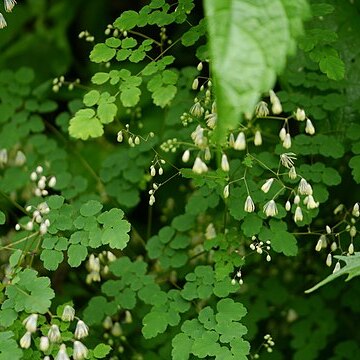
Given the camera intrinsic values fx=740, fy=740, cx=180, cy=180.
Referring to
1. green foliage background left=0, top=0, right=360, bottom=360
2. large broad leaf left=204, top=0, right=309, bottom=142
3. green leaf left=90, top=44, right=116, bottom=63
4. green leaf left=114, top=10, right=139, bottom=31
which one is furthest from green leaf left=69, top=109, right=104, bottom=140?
large broad leaf left=204, top=0, right=309, bottom=142

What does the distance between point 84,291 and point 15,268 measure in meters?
0.91

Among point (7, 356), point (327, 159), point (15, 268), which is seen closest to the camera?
point (7, 356)

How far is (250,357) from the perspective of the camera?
7.32 feet

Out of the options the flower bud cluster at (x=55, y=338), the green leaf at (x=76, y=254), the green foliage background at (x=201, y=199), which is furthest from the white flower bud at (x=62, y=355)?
the green leaf at (x=76, y=254)

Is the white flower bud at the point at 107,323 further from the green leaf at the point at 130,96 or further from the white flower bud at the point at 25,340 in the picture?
the green leaf at the point at 130,96

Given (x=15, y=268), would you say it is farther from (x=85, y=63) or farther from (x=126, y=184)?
(x=85, y=63)

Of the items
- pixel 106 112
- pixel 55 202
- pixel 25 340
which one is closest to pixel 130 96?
pixel 106 112

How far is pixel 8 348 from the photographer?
1.67 metres

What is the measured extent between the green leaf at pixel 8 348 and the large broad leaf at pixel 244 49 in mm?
716

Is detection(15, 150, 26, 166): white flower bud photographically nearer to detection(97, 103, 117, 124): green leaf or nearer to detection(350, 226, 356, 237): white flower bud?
detection(97, 103, 117, 124): green leaf

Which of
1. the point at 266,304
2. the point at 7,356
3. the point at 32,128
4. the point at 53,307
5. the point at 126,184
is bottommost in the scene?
the point at 266,304

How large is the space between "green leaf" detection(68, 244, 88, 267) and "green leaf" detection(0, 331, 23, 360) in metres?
0.23

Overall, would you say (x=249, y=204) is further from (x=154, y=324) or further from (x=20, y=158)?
(x=20, y=158)

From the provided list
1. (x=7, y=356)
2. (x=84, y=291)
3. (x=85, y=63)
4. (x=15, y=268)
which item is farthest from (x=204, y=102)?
(x=85, y=63)
